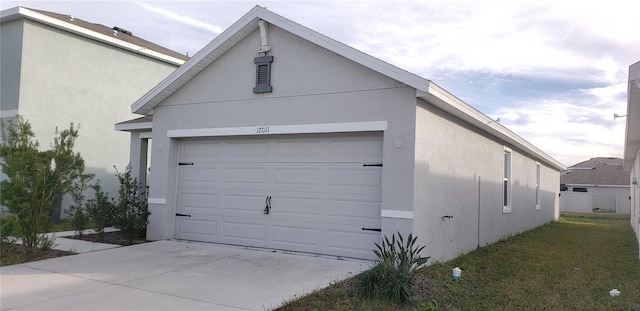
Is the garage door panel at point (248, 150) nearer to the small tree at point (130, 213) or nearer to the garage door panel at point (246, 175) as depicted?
the garage door panel at point (246, 175)

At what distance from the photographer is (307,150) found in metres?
8.76

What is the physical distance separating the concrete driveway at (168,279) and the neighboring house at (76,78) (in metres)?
8.01

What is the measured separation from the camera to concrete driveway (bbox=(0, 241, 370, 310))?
5570mm

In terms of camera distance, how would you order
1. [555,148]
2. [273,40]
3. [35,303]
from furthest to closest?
[555,148]
[273,40]
[35,303]

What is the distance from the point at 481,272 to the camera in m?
8.20

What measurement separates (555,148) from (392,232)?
103 ft

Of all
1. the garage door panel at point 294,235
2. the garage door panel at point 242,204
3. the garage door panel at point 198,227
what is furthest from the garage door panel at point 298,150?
the garage door panel at point 198,227

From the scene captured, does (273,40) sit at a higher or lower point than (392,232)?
higher

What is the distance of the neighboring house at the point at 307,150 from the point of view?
7773mm

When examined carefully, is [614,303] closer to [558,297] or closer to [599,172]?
[558,297]

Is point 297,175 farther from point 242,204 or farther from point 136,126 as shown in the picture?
point 136,126

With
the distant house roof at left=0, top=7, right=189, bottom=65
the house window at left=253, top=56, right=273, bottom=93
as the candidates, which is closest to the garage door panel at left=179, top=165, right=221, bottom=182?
the house window at left=253, top=56, right=273, bottom=93

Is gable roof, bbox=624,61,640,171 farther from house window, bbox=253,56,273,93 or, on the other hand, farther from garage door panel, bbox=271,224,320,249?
house window, bbox=253,56,273,93

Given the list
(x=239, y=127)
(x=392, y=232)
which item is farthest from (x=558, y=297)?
(x=239, y=127)
